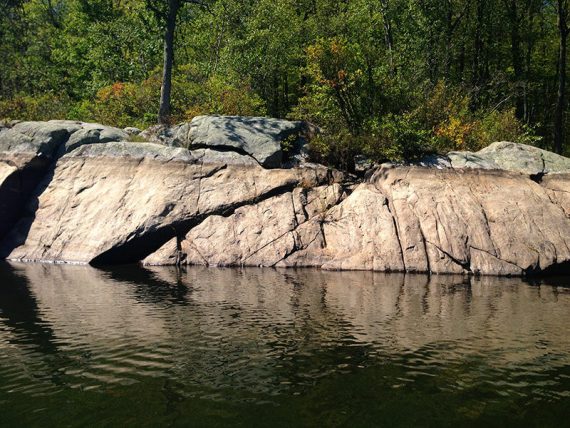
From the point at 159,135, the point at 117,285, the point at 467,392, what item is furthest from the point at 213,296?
the point at 159,135

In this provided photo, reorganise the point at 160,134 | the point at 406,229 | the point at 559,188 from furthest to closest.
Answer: the point at 160,134, the point at 559,188, the point at 406,229

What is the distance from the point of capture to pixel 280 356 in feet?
33.9

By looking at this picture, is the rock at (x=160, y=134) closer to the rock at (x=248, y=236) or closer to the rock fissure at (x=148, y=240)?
the rock fissure at (x=148, y=240)

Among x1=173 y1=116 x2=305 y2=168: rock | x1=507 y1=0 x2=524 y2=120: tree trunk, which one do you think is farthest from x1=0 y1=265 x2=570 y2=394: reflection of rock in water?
x1=507 y1=0 x2=524 y2=120: tree trunk

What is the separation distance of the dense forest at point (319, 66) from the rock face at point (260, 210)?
3.82 meters

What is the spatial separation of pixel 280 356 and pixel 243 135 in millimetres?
18831

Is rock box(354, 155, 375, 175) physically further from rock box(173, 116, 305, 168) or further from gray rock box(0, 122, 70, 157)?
gray rock box(0, 122, 70, 157)

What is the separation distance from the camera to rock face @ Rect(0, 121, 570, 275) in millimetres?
22547

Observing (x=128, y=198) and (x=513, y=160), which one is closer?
(x=128, y=198)

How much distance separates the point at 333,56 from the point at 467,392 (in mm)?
24916

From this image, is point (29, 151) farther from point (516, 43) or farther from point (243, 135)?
point (516, 43)

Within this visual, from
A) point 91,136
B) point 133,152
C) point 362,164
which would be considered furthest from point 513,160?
point 91,136

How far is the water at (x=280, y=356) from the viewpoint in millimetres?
7723

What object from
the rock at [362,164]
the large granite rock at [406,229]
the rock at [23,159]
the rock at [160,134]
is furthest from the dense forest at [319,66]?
the rock at [23,159]
